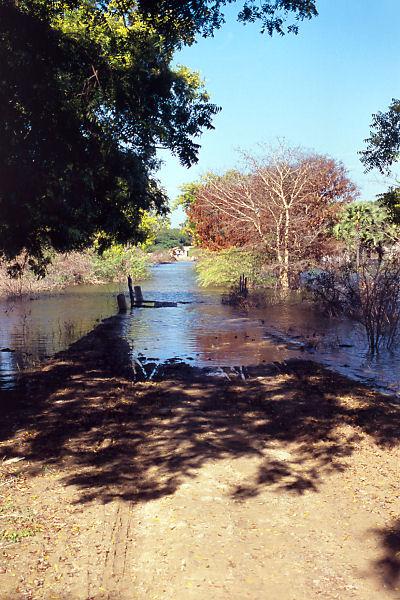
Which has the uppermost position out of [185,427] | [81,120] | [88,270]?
[81,120]

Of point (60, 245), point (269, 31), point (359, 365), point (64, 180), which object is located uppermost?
point (269, 31)

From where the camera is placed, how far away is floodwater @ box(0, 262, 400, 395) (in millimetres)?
13766

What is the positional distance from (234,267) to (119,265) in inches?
613

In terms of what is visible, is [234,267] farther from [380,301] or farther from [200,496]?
[200,496]

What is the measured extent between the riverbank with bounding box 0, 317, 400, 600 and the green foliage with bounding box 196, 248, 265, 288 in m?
21.0

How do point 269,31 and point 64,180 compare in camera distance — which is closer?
point 269,31

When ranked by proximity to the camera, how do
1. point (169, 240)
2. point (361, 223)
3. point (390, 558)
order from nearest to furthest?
1. point (390, 558)
2. point (361, 223)
3. point (169, 240)

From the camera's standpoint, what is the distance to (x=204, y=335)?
18312 millimetres

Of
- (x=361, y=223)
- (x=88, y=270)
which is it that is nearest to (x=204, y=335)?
(x=361, y=223)

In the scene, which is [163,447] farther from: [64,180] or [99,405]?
[64,180]

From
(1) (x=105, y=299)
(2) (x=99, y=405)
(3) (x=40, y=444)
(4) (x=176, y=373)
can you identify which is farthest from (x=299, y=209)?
(3) (x=40, y=444)

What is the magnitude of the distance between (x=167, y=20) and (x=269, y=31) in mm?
1840

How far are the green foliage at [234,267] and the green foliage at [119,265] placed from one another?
35.6 ft

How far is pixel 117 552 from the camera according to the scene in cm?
445
